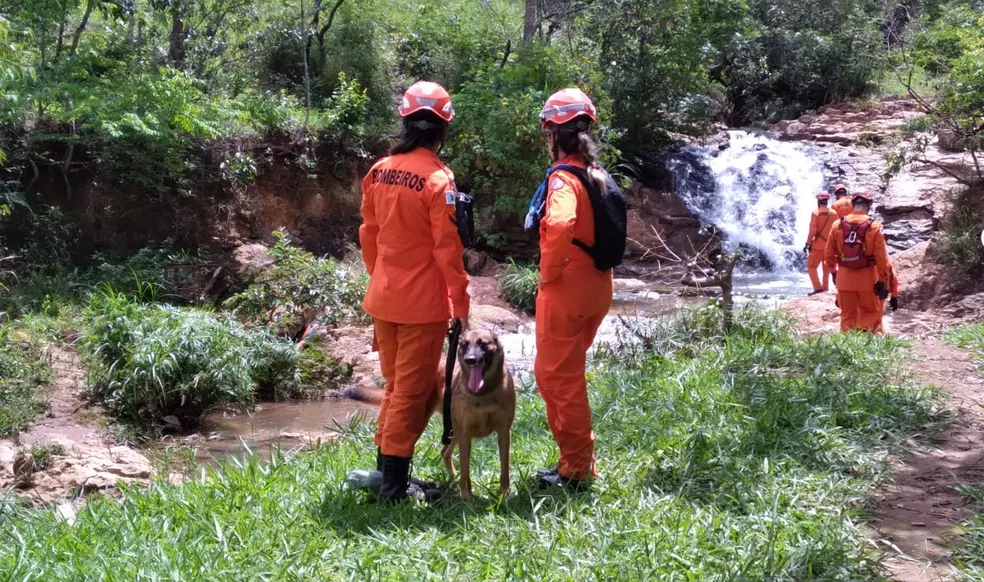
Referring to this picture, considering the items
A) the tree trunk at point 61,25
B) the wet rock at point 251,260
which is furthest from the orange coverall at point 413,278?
the tree trunk at point 61,25

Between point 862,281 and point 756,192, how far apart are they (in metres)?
9.44

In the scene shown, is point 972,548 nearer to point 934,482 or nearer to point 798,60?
point 934,482

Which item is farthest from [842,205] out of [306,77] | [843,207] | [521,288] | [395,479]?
[395,479]

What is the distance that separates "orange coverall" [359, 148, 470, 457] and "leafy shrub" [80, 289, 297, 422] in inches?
183

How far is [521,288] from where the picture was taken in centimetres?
1350

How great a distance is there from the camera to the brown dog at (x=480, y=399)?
4293 mm

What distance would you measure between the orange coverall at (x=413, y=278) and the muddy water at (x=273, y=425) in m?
2.74

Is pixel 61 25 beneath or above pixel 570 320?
above

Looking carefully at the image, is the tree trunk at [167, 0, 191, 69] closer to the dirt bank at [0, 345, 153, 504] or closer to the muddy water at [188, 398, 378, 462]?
the dirt bank at [0, 345, 153, 504]

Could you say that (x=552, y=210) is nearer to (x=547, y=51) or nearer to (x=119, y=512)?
(x=119, y=512)

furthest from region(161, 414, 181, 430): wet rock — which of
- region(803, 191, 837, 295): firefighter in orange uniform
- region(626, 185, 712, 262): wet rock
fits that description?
region(626, 185, 712, 262): wet rock

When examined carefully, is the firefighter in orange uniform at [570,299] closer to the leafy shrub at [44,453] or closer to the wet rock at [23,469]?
the wet rock at [23,469]

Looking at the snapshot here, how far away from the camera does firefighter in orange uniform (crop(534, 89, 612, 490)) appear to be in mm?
4320

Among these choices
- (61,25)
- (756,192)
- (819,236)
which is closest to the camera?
(61,25)
